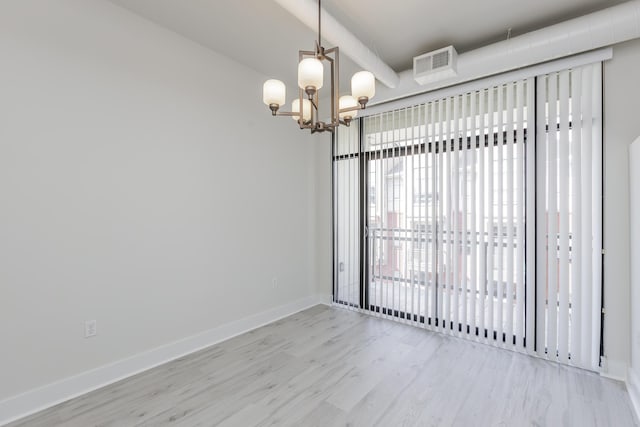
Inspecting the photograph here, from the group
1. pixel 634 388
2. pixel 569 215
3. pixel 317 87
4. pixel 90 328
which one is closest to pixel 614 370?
pixel 634 388

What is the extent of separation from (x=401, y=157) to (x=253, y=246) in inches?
85.2

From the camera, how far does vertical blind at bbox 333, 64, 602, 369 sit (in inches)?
104

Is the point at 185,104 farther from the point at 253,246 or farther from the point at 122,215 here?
the point at 253,246

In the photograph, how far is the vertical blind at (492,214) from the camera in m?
2.64

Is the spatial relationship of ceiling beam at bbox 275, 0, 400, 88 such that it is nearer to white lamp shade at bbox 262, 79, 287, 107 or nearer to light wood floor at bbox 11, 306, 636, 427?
white lamp shade at bbox 262, 79, 287, 107

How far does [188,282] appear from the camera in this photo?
3.02 meters

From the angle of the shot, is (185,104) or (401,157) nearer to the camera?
(185,104)

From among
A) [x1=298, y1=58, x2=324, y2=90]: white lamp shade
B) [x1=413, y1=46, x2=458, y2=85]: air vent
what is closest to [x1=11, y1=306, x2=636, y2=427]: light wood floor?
[x1=298, y1=58, x2=324, y2=90]: white lamp shade

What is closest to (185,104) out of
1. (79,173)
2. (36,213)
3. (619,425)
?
(79,173)

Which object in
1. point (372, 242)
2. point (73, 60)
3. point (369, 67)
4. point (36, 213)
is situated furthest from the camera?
point (372, 242)

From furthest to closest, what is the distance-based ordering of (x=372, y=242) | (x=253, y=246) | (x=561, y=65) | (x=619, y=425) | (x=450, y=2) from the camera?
1. (x=372, y=242)
2. (x=253, y=246)
3. (x=561, y=65)
4. (x=450, y=2)
5. (x=619, y=425)

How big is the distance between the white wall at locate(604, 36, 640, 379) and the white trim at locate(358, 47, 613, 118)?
17 centimetres

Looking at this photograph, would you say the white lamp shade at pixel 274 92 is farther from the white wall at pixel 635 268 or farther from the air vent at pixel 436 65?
the white wall at pixel 635 268

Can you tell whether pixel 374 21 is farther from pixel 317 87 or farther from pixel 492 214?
pixel 492 214
